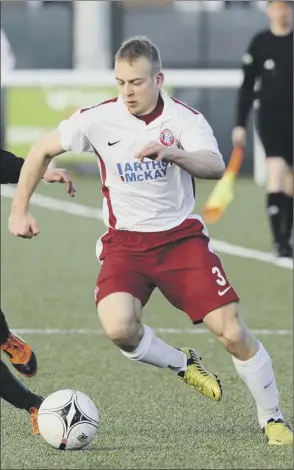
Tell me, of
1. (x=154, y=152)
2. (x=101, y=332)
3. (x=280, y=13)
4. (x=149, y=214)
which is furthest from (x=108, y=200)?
(x=280, y=13)

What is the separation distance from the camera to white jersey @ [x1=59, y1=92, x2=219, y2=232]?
5.99 meters

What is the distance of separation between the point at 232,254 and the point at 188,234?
6.98 meters

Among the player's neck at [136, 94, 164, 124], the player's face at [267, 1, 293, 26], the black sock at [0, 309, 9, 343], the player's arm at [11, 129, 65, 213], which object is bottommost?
the player's face at [267, 1, 293, 26]

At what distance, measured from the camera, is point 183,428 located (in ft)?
20.6

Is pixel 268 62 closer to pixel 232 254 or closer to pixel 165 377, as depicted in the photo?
pixel 232 254

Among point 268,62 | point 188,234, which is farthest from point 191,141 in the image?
point 268,62

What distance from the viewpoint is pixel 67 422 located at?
581 centimetres

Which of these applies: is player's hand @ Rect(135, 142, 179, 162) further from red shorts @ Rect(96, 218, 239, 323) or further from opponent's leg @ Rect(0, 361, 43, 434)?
opponent's leg @ Rect(0, 361, 43, 434)

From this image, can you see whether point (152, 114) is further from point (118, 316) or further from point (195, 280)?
point (118, 316)

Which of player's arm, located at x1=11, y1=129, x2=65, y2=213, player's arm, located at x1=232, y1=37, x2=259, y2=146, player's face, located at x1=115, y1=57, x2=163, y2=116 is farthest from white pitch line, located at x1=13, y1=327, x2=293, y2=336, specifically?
player's face, located at x1=115, y1=57, x2=163, y2=116

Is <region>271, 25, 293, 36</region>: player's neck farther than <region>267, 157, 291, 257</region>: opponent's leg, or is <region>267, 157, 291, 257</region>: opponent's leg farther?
<region>267, 157, 291, 257</region>: opponent's leg

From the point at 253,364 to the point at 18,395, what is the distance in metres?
1.01

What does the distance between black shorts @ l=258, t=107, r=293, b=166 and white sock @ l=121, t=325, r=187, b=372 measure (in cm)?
598

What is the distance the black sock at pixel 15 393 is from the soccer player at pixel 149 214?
439mm
